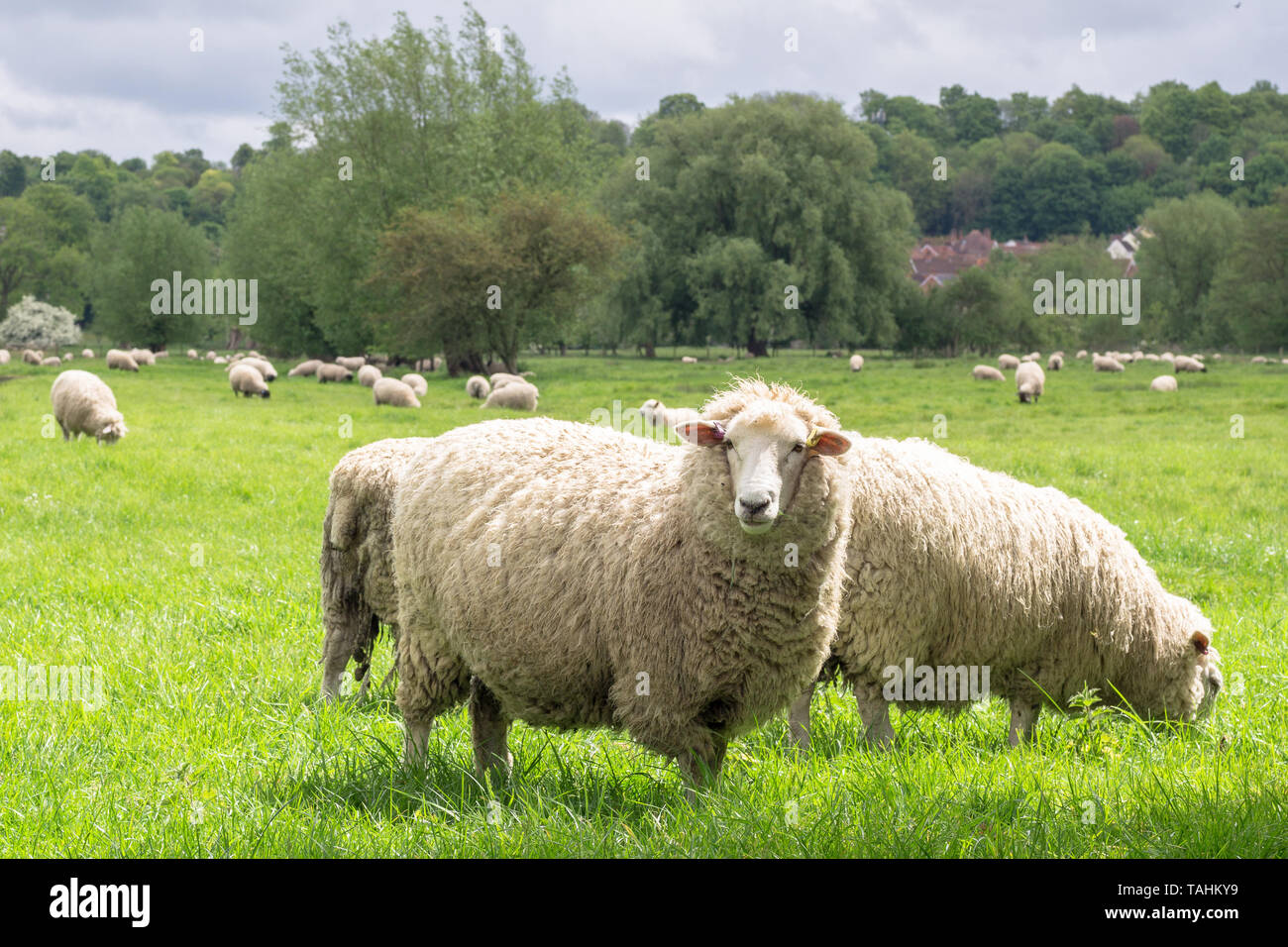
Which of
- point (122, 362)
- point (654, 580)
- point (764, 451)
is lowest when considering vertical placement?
point (654, 580)

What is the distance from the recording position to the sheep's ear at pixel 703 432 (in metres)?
3.41

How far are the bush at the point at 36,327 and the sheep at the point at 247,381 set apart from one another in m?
41.7

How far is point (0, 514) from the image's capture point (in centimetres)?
998

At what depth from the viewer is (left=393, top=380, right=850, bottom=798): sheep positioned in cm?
341

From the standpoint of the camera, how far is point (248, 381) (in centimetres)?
2695

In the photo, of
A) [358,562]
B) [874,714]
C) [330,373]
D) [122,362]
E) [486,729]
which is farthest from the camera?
[122,362]

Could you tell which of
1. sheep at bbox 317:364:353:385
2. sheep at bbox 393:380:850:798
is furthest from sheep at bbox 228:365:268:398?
sheep at bbox 393:380:850:798


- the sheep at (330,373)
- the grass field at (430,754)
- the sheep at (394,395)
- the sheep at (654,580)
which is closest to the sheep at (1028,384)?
the grass field at (430,754)

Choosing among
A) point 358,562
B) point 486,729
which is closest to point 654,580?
point 486,729

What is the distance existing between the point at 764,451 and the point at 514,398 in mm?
21330

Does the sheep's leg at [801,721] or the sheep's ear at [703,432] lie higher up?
the sheep's ear at [703,432]

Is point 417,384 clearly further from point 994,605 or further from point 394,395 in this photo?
point 994,605

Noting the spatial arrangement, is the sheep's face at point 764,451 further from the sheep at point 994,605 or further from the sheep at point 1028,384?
the sheep at point 1028,384

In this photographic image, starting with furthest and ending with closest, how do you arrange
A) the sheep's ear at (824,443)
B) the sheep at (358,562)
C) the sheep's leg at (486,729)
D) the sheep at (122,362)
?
the sheep at (122,362) < the sheep at (358,562) < the sheep's leg at (486,729) < the sheep's ear at (824,443)
